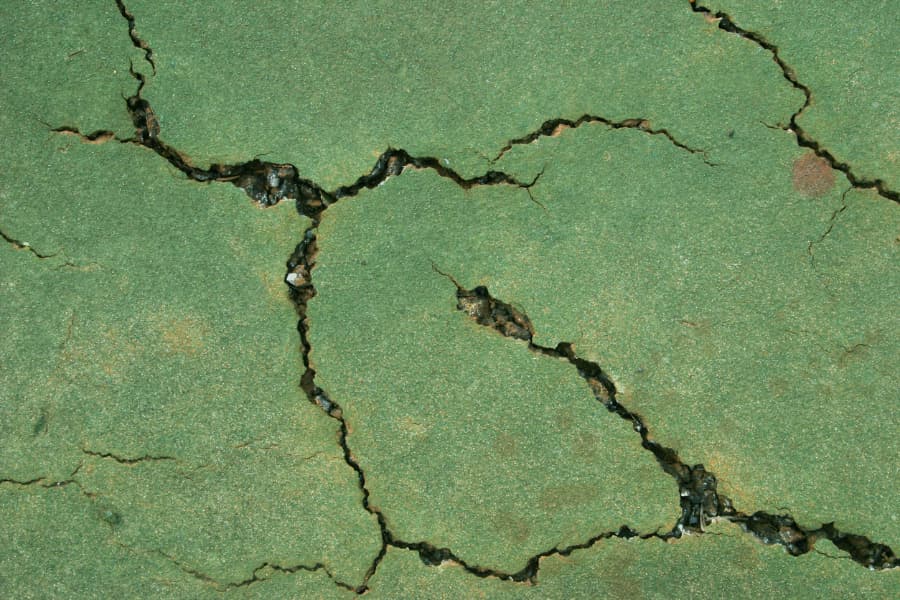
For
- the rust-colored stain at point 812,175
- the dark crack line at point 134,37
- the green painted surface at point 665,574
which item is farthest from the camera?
the dark crack line at point 134,37

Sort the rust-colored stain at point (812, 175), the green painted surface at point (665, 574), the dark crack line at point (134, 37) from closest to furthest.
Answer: the green painted surface at point (665, 574), the rust-colored stain at point (812, 175), the dark crack line at point (134, 37)

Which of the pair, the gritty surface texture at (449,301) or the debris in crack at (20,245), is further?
the debris in crack at (20,245)

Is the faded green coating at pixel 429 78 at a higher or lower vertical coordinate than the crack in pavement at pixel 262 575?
higher

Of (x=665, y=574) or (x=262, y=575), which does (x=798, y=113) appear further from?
(x=262, y=575)

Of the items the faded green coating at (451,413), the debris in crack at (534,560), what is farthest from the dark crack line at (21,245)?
the debris in crack at (534,560)

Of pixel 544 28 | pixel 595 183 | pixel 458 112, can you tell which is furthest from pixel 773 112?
pixel 458 112

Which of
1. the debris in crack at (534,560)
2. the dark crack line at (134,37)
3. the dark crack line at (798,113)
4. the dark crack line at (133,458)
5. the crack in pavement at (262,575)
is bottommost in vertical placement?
the crack in pavement at (262,575)

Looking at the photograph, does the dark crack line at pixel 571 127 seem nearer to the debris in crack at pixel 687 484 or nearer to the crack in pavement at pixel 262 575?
the debris in crack at pixel 687 484
